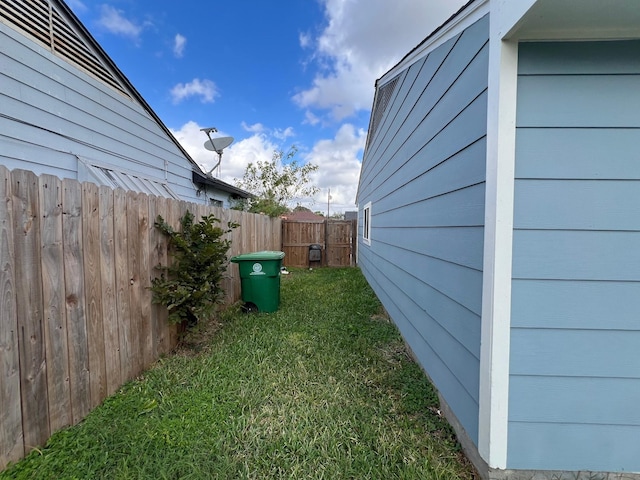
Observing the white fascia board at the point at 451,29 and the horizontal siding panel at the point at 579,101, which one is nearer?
the horizontal siding panel at the point at 579,101

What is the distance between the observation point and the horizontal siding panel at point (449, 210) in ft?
5.38

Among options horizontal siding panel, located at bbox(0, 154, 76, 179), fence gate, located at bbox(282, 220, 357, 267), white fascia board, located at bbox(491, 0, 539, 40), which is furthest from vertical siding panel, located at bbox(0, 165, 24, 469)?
fence gate, located at bbox(282, 220, 357, 267)

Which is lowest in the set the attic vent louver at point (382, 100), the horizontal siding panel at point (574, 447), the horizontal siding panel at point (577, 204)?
the horizontal siding panel at point (574, 447)

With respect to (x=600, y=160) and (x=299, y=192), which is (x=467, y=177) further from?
(x=299, y=192)

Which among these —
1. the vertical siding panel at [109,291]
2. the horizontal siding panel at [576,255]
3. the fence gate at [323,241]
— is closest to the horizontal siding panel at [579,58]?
the horizontal siding panel at [576,255]

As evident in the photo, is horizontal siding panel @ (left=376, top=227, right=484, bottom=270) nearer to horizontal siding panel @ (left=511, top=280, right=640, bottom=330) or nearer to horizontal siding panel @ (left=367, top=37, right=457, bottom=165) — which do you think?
horizontal siding panel @ (left=511, top=280, right=640, bottom=330)

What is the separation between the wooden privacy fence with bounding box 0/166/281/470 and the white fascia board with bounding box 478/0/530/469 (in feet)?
8.14

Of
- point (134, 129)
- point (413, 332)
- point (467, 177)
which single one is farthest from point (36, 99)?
point (413, 332)

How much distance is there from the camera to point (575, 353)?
1450 millimetres

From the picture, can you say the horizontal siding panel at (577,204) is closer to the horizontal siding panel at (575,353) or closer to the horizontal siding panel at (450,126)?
the horizontal siding panel at (450,126)

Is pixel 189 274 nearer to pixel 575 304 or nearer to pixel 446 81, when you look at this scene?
pixel 446 81

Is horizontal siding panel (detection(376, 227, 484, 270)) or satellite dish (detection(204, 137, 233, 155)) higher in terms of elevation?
satellite dish (detection(204, 137, 233, 155))

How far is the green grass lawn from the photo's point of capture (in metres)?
1.57

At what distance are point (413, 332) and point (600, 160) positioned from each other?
2.05 meters
